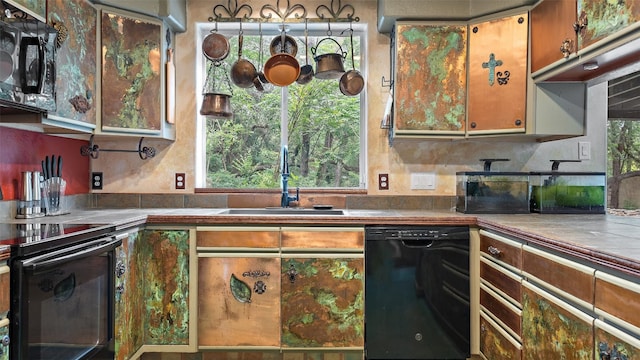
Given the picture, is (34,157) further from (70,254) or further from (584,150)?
(584,150)

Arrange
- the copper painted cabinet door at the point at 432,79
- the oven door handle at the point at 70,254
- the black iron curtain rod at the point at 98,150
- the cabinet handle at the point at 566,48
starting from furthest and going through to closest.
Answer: the black iron curtain rod at the point at 98,150
the copper painted cabinet door at the point at 432,79
the cabinet handle at the point at 566,48
the oven door handle at the point at 70,254

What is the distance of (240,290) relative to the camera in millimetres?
2191

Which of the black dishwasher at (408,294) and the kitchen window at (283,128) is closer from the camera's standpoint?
the black dishwasher at (408,294)

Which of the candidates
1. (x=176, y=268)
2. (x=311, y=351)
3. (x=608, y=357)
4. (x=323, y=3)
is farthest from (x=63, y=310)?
(x=323, y=3)

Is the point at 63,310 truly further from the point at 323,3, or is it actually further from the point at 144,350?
the point at 323,3

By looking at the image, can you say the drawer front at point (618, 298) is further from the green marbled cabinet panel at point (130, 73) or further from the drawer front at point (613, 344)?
the green marbled cabinet panel at point (130, 73)

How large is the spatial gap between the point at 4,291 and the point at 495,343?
2.04m

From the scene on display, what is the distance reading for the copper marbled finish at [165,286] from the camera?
219cm

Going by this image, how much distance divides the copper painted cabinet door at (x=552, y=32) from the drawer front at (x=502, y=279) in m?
1.07

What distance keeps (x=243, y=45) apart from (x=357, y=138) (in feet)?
3.54

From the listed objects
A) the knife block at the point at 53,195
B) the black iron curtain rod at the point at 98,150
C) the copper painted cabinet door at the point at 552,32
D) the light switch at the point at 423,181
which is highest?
the copper painted cabinet door at the point at 552,32

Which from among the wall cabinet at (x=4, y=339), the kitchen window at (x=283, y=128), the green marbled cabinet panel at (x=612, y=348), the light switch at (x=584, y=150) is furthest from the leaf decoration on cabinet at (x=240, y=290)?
the light switch at (x=584, y=150)

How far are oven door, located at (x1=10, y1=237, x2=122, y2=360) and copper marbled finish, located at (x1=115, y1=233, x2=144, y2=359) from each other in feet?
0.28

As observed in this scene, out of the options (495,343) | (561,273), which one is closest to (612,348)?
(561,273)
